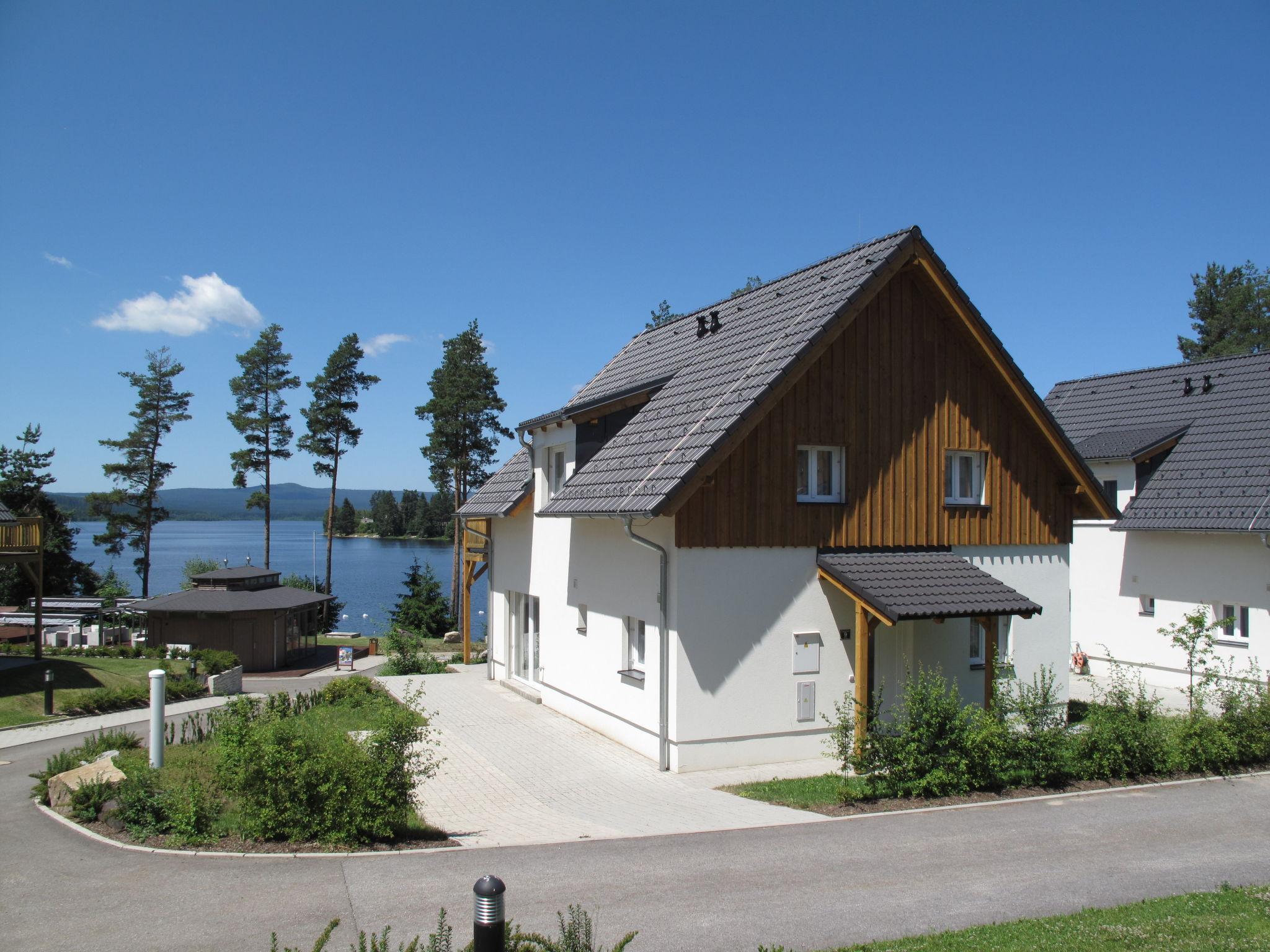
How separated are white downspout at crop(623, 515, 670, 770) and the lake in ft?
89.1

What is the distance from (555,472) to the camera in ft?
61.1

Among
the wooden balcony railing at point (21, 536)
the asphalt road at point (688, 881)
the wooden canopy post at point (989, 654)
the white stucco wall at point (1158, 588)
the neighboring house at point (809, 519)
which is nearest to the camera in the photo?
the asphalt road at point (688, 881)

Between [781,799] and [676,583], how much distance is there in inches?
125

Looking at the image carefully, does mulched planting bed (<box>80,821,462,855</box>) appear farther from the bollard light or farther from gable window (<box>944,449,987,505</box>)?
gable window (<box>944,449,987,505</box>)

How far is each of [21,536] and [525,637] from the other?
44.8 feet

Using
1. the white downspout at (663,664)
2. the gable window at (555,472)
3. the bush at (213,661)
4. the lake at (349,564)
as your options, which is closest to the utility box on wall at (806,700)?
the white downspout at (663,664)

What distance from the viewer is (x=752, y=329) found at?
15.8 m

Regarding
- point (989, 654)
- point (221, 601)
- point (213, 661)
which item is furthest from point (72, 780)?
point (221, 601)

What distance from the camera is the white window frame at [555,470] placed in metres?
18.3

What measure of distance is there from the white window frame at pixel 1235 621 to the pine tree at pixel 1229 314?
4375cm

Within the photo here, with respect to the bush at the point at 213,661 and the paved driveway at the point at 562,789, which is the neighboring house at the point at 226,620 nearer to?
the bush at the point at 213,661

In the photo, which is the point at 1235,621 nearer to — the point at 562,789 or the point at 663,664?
the point at 663,664

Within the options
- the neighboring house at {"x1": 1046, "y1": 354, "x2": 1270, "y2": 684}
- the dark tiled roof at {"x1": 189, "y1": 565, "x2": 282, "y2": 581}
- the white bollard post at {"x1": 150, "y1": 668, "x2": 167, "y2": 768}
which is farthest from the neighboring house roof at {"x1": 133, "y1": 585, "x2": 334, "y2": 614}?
the neighboring house at {"x1": 1046, "y1": 354, "x2": 1270, "y2": 684}

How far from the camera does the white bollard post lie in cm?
1125
